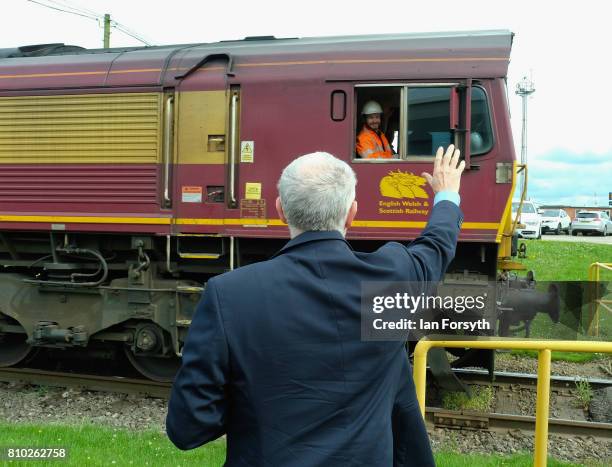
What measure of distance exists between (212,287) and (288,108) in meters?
4.84

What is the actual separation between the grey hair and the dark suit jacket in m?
0.08

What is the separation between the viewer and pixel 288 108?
6395 mm

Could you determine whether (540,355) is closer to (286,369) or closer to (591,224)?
(286,369)

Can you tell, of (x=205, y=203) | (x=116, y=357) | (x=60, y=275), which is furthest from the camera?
(x=116, y=357)

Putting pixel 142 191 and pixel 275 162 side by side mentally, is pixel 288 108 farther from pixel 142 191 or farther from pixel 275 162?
pixel 142 191

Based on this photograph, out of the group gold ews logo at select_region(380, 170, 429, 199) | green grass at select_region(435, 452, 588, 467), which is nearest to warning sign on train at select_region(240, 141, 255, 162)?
gold ews logo at select_region(380, 170, 429, 199)

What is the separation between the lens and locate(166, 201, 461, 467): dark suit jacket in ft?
5.81

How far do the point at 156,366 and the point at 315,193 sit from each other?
5953 mm

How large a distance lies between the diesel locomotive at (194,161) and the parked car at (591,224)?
31.2 m

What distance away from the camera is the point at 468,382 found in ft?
23.3

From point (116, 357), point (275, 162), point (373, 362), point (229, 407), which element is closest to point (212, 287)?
point (229, 407)

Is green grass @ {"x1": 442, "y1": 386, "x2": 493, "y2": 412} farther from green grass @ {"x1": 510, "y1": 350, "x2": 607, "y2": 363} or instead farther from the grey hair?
the grey hair

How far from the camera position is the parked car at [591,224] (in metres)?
34.4

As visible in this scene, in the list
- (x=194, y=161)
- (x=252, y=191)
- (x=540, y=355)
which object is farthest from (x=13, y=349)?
(x=540, y=355)
